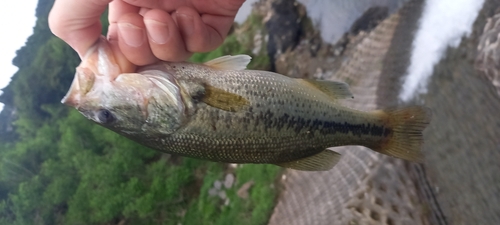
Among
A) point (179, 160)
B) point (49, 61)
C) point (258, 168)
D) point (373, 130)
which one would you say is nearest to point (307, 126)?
point (373, 130)

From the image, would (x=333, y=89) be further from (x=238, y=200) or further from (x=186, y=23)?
(x=238, y=200)

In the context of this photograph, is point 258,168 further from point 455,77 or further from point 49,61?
point 49,61

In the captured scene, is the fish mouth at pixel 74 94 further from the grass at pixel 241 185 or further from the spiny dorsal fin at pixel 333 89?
the grass at pixel 241 185

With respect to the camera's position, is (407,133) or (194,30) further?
(407,133)

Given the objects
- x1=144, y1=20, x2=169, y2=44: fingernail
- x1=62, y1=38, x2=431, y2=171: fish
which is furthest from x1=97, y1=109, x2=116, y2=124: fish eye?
x1=144, y1=20, x2=169, y2=44: fingernail

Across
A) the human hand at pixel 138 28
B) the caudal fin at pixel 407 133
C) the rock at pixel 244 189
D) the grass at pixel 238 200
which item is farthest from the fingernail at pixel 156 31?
the rock at pixel 244 189

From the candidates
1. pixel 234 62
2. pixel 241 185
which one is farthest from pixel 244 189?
pixel 234 62
